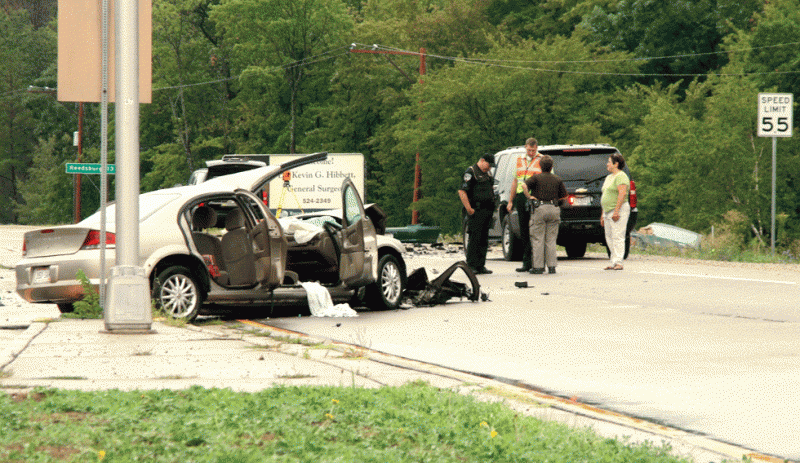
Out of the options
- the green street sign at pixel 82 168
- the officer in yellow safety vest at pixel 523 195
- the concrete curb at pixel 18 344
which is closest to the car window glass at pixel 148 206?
the green street sign at pixel 82 168

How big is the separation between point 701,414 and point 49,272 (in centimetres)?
702

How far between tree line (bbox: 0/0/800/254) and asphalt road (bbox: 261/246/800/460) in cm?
1353

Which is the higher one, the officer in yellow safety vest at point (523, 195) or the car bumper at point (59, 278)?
the officer in yellow safety vest at point (523, 195)

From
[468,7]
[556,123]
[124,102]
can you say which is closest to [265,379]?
[124,102]

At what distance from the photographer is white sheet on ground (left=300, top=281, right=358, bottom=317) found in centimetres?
1232

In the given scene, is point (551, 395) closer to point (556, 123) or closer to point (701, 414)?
point (701, 414)

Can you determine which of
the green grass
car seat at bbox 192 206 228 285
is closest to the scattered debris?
car seat at bbox 192 206 228 285

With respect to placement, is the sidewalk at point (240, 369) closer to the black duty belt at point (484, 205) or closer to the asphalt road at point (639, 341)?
the asphalt road at point (639, 341)

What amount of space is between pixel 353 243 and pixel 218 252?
1437mm

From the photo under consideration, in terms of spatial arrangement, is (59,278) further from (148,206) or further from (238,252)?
(238,252)

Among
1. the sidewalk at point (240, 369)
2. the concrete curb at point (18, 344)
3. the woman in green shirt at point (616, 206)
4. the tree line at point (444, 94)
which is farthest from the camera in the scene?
the tree line at point (444, 94)

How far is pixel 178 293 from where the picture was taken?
36.9ft

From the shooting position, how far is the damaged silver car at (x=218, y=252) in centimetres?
1119

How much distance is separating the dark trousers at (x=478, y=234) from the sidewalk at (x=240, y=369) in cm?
756
